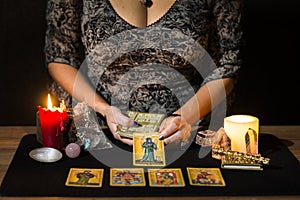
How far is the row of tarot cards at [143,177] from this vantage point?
151cm

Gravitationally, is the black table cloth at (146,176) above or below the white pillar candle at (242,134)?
below

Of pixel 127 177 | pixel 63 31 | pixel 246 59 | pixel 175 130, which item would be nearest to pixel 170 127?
pixel 175 130

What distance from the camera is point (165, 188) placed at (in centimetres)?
149

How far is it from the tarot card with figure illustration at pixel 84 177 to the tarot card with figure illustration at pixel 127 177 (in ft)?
0.11

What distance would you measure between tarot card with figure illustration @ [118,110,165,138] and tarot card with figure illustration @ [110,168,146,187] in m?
0.19

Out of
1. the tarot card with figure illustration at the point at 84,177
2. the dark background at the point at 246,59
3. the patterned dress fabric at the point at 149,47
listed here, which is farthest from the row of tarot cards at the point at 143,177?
the dark background at the point at 246,59

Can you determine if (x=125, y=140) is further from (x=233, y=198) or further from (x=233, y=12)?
(x=233, y=12)

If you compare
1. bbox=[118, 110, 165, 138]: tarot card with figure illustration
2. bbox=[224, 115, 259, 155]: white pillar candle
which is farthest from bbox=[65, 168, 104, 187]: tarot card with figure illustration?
bbox=[224, 115, 259, 155]: white pillar candle

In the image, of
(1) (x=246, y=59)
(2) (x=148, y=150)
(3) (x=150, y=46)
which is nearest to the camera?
(2) (x=148, y=150)

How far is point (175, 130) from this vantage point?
1752mm

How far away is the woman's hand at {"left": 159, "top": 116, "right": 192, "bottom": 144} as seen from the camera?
1.73 meters

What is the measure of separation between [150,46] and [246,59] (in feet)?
2.14

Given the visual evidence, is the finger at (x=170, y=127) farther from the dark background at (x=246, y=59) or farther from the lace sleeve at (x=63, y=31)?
the dark background at (x=246, y=59)

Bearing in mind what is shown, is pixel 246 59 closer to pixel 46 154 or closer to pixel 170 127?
pixel 170 127
